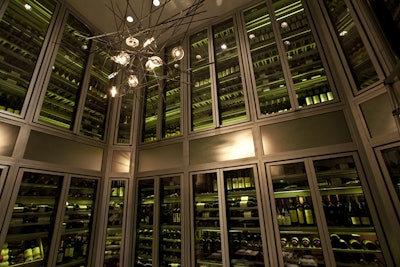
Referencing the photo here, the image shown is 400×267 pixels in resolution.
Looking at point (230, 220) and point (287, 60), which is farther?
point (287, 60)

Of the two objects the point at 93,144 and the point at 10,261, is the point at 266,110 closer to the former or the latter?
the point at 93,144

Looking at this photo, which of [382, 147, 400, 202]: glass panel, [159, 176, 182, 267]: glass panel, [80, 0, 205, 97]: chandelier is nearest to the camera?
[80, 0, 205, 97]: chandelier

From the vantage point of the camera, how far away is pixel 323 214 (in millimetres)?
2029

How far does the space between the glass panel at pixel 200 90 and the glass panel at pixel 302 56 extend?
1.28 metres

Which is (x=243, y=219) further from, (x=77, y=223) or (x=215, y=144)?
(x=77, y=223)

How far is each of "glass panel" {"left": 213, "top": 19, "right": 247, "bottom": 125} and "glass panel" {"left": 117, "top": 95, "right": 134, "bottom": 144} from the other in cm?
173

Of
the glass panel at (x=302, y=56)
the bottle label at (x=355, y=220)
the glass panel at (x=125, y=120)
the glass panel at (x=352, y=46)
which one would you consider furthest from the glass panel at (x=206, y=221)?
the glass panel at (x=352, y=46)

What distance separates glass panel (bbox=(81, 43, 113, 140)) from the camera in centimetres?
329

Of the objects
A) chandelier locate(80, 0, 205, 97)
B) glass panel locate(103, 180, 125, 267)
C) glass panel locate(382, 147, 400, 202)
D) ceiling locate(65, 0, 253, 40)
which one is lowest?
glass panel locate(103, 180, 125, 267)

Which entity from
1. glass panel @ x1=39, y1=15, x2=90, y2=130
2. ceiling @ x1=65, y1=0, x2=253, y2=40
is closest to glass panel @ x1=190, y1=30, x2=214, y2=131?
ceiling @ x1=65, y1=0, x2=253, y2=40

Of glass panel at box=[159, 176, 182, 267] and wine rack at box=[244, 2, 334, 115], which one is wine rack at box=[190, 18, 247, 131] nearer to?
wine rack at box=[244, 2, 334, 115]

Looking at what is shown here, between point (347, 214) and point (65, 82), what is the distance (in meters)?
4.05

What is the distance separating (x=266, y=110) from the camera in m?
2.86

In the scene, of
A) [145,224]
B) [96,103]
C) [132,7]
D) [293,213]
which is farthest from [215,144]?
[132,7]
